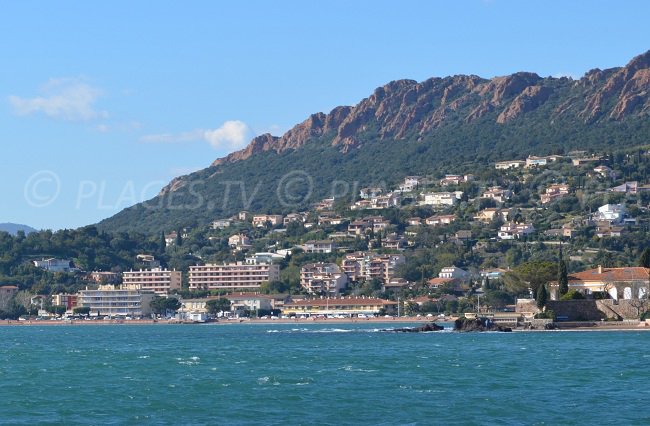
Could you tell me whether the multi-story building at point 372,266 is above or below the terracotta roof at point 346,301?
above

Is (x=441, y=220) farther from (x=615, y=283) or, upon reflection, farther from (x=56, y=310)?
(x=615, y=283)

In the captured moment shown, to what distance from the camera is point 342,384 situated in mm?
49062

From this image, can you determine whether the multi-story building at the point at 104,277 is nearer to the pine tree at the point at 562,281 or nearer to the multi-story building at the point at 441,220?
the multi-story building at the point at 441,220

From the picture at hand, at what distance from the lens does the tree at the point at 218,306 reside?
16188cm

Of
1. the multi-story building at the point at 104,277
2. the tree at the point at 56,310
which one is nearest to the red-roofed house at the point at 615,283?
the tree at the point at 56,310

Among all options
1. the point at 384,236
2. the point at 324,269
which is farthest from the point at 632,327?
the point at 384,236

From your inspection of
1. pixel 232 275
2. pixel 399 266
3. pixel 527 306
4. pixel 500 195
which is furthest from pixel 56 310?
pixel 527 306

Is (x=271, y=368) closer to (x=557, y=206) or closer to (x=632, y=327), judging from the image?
(x=632, y=327)

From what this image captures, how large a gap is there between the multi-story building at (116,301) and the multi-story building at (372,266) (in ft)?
83.1

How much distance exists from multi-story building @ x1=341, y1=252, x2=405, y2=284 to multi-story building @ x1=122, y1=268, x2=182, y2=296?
2410cm

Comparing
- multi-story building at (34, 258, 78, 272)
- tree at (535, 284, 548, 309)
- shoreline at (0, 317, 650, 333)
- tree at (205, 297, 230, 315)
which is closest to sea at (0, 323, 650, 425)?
shoreline at (0, 317, 650, 333)

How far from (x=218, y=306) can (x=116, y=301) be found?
667 inches

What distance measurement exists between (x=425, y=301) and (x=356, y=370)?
93.1m

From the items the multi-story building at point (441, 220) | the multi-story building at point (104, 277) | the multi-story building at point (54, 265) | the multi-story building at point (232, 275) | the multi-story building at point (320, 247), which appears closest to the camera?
the multi-story building at point (232, 275)
